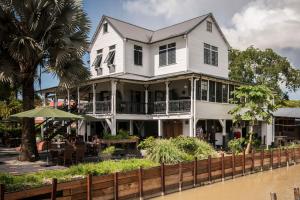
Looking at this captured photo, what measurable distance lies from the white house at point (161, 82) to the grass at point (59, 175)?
1198 centimetres

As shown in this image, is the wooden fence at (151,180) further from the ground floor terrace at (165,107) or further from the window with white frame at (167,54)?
the window with white frame at (167,54)

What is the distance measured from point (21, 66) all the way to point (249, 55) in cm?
4094

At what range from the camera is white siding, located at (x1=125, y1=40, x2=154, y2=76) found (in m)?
33.6

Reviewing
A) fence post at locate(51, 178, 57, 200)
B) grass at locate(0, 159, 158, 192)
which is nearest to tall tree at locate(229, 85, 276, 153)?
grass at locate(0, 159, 158, 192)

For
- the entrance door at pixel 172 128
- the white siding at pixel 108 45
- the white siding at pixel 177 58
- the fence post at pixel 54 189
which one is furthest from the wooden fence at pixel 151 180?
the white siding at pixel 108 45

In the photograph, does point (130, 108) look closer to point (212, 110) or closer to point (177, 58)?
point (177, 58)

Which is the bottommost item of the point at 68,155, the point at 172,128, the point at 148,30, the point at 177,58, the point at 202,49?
the point at 68,155

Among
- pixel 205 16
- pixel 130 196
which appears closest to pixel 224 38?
pixel 205 16

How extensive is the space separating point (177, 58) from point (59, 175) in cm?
1950

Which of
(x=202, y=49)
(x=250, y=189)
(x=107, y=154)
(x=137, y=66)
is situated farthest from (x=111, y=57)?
(x=250, y=189)

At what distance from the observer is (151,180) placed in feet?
50.4

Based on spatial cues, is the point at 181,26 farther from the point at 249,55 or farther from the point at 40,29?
the point at 249,55

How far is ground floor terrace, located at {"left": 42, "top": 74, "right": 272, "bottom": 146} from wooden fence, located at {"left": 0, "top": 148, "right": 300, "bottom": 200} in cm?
721

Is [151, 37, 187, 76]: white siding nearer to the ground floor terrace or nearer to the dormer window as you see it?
the ground floor terrace
